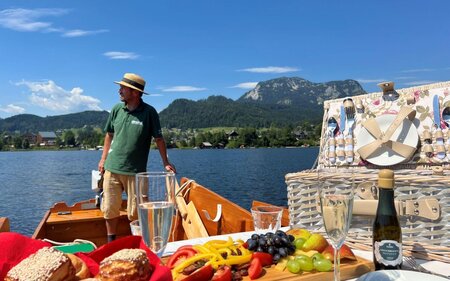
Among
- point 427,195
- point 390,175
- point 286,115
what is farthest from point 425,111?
point 286,115

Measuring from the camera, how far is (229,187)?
35.7m

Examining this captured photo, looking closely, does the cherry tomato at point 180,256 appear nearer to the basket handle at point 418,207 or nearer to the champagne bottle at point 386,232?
the champagne bottle at point 386,232

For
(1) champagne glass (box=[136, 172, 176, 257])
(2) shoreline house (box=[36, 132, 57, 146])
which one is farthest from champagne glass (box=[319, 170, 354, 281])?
(2) shoreline house (box=[36, 132, 57, 146])

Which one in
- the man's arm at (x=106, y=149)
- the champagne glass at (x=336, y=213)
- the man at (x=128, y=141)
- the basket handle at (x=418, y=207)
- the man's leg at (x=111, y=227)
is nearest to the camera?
the champagne glass at (x=336, y=213)

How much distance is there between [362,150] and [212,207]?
2.03m

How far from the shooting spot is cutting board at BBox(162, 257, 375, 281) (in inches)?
56.3

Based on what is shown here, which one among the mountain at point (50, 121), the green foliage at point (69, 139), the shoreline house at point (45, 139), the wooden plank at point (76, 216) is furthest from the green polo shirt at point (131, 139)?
the mountain at point (50, 121)

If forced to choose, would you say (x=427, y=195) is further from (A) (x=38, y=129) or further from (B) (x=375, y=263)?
(A) (x=38, y=129)

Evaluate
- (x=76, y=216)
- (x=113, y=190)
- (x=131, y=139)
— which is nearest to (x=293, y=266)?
(x=131, y=139)

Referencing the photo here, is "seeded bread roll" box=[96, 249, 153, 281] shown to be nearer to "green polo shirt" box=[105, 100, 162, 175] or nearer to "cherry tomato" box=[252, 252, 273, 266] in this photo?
"cherry tomato" box=[252, 252, 273, 266]

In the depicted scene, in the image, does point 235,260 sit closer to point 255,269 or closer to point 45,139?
point 255,269

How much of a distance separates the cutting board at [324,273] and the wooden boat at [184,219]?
1.82 meters

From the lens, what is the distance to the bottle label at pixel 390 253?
148cm

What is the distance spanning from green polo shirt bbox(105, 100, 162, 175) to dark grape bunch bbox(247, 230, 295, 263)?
3.48 meters
